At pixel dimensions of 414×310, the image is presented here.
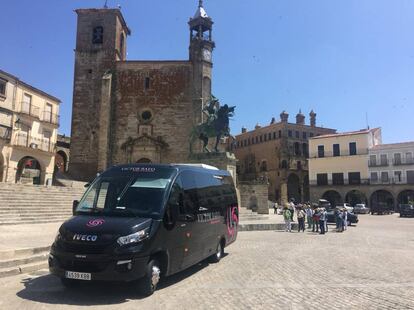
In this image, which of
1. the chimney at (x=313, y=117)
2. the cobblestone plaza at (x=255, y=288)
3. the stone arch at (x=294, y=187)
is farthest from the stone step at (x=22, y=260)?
the chimney at (x=313, y=117)

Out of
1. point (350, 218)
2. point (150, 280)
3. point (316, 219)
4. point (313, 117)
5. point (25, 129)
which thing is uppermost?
point (313, 117)

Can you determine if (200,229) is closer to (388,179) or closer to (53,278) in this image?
(53,278)

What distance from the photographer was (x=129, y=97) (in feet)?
116

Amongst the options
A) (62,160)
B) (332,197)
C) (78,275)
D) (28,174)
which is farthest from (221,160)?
(332,197)

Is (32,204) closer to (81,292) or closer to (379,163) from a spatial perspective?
(81,292)

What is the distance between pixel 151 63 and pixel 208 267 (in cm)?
2964

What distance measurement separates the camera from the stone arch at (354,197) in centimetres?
5247

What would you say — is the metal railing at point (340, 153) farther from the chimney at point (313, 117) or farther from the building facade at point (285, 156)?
the chimney at point (313, 117)

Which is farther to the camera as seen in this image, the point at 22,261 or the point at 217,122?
the point at 217,122

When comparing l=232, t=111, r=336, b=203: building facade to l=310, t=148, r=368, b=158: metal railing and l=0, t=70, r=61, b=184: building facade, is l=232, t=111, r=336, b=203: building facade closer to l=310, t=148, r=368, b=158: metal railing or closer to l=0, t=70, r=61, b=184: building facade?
l=310, t=148, r=368, b=158: metal railing

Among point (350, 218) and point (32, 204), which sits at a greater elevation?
point (32, 204)

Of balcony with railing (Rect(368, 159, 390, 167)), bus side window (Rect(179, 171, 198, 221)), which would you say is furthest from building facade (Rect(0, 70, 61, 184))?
balcony with railing (Rect(368, 159, 390, 167))

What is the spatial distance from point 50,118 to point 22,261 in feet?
100

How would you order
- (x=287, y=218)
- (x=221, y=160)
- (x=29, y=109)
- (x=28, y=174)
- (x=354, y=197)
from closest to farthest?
(x=287, y=218)
(x=221, y=160)
(x=29, y=109)
(x=28, y=174)
(x=354, y=197)
